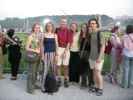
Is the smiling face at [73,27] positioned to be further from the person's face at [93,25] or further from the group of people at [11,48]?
the group of people at [11,48]

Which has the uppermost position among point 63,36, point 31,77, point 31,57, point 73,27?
point 73,27

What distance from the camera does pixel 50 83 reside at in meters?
7.55

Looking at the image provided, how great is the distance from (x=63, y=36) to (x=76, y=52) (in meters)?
0.46

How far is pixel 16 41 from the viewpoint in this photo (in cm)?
869

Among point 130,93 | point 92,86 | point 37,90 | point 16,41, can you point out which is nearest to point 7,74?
point 16,41

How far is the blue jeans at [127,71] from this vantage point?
8094 millimetres

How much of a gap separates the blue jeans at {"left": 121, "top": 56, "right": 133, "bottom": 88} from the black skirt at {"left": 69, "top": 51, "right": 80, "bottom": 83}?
987mm

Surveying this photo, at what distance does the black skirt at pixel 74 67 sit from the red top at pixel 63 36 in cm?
30

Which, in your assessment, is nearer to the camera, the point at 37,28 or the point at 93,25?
the point at 93,25

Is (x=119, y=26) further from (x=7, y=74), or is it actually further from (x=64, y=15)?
(x=7, y=74)

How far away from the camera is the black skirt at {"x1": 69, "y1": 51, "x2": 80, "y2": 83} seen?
322 inches

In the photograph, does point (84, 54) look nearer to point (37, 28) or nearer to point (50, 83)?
point (50, 83)

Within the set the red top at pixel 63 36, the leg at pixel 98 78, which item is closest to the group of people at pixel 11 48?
the red top at pixel 63 36

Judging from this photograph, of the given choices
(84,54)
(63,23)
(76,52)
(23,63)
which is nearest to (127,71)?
→ (84,54)
